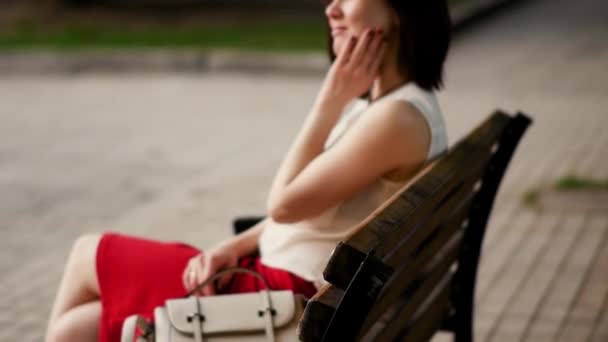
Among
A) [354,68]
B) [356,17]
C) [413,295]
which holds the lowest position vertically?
[413,295]

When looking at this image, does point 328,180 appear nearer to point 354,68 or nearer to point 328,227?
point 328,227

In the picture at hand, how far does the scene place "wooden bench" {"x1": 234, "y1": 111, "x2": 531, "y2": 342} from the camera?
2346mm

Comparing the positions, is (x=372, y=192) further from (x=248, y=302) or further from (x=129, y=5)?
(x=129, y=5)

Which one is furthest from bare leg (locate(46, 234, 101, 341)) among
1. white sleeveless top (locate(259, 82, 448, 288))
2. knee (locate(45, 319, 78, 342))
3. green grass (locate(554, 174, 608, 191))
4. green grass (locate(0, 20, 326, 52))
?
green grass (locate(0, 20, 326, 52))

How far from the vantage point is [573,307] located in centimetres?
516

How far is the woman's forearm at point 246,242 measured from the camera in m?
3.50

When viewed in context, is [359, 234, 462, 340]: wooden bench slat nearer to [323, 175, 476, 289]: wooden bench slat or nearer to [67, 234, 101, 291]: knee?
[323, 175, 476, 289]: wooden bench slat

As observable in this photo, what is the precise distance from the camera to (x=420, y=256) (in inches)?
129

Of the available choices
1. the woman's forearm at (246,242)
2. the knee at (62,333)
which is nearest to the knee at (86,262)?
the knee at (62,333)

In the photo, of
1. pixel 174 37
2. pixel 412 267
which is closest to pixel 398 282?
pixel 412 267

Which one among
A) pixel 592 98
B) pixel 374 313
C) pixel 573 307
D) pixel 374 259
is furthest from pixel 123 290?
pixel 592 98

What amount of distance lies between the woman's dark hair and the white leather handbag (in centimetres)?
88

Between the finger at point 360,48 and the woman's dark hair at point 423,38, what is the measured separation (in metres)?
0.11

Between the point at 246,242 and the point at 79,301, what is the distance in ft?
1.61
